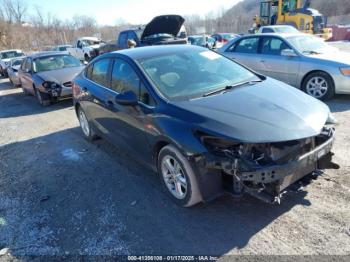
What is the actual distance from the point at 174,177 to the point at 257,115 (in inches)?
43.5

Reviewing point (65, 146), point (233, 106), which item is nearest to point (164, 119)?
point (233, 106)

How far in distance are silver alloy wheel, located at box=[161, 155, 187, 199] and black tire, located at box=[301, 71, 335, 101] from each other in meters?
4.95

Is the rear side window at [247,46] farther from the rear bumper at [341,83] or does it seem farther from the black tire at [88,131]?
the black tire at [88,131]

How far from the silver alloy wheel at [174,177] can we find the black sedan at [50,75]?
6331 mm

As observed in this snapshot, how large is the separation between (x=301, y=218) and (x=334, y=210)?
0.38 metres

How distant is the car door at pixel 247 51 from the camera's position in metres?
7.79

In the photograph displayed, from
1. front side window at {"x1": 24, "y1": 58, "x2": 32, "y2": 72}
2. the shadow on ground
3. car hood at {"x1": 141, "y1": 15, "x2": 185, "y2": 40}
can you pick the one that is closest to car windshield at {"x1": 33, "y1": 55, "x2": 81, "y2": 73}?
front side window at {"x1": 24, "y1": 58, "x2": 32, "y2": 72}

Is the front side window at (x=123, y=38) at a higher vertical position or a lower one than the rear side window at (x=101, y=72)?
higher

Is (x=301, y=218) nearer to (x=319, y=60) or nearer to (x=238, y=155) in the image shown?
(x=238, y=155)

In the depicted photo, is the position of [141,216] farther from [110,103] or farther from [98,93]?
[98,93]

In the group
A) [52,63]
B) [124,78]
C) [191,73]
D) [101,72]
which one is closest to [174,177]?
[191,73]

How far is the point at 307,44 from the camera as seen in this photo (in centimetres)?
729

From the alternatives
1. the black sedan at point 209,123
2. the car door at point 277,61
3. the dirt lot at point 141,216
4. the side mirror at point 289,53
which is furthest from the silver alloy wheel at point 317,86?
the black sedan at point 209,123

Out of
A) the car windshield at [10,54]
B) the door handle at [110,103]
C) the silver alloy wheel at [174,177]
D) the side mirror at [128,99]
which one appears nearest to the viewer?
the silver alloy wheel at [174,177]
